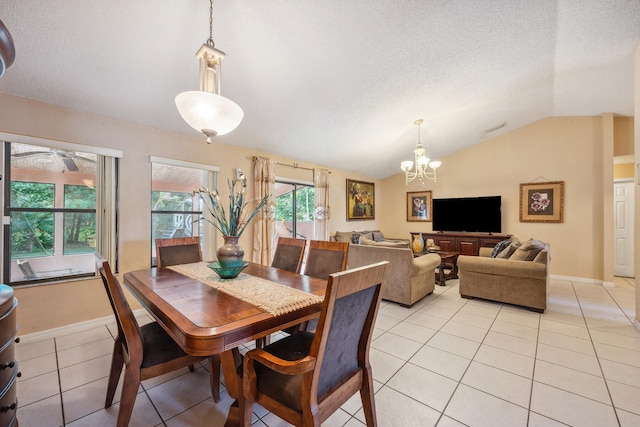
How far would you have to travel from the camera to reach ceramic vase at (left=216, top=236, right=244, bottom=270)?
6.11 feet

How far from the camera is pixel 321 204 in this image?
5.40 m

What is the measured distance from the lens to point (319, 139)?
14.0 ft

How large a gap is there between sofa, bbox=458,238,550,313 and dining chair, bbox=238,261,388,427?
115 inches

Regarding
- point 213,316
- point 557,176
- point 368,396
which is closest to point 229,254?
point 213,316

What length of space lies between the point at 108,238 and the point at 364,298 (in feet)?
10.2

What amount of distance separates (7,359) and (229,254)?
1086 millimetres

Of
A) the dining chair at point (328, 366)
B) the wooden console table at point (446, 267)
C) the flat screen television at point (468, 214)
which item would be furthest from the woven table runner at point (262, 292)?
the flat screen television at point (468, 214)

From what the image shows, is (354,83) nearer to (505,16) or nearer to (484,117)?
(505,16)

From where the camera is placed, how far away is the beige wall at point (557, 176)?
15.0 ft

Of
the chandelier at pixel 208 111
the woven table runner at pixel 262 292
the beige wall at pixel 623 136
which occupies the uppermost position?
the beige wall at pixel 623 136

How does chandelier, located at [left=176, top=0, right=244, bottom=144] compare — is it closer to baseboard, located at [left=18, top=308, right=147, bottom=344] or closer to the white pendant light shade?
the white pendant light shade

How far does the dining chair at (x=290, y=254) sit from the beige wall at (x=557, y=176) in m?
4.96

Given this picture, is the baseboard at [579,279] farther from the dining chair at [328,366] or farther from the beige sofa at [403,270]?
the dining chair at [328,366]

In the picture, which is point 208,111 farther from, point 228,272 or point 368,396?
point 368,396
